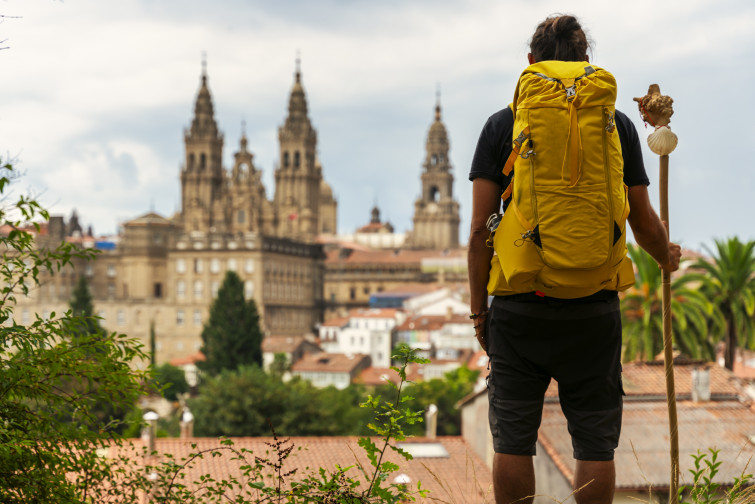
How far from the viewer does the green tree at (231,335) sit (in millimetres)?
90000

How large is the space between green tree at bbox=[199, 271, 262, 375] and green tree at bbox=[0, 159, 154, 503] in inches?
3242

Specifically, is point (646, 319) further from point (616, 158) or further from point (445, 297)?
point (445, 297)

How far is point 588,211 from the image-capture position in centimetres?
395

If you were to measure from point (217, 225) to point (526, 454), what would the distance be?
424ft

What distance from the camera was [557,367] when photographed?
14.0ft

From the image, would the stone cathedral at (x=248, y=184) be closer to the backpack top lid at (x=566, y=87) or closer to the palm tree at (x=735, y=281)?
the palm tree at (x=735, y=281)

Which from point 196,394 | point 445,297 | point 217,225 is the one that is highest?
point 217,225

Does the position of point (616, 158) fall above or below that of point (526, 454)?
above

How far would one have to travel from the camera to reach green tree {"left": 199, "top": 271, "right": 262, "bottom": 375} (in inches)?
3543

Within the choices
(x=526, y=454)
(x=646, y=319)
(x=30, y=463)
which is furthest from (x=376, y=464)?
(x=646, y=319)

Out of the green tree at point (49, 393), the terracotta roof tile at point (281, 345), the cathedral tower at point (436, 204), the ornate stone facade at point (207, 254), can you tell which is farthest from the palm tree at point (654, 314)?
the cathedral tower at point (436, 204)

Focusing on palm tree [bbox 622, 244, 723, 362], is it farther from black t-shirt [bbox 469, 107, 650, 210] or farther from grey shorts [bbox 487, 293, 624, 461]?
grey shorts [bbox 487, 293, 624, 461]

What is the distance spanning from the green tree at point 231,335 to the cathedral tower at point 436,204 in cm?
6125

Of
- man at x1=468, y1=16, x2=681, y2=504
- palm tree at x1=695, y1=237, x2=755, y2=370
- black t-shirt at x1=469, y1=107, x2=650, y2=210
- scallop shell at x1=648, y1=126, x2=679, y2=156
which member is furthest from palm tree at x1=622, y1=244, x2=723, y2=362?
man at x1=468, y1=16, x2=681, y2=504
